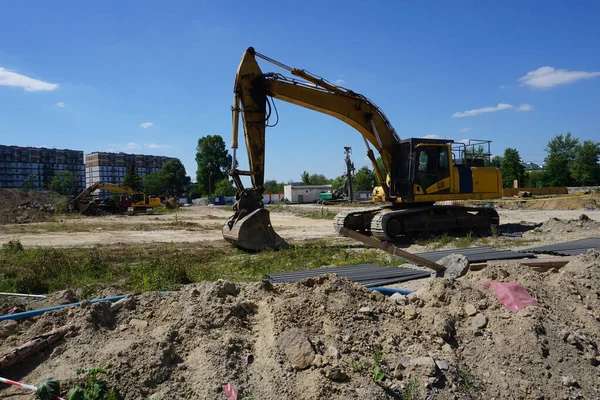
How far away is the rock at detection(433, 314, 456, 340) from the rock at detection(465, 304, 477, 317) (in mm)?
288

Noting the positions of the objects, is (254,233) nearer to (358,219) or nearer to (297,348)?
(358,219)

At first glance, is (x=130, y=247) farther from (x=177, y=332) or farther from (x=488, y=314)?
(x=488, y=314)

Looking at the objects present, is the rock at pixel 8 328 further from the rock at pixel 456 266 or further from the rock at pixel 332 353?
the rock at pixel 456 266

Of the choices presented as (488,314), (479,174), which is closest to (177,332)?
(488,314)

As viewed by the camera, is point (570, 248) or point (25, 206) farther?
point (25, 206)

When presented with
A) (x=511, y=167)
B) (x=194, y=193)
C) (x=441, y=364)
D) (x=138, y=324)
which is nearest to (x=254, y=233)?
(x=138, y=324)

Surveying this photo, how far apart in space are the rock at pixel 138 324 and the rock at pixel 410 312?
8.74ft

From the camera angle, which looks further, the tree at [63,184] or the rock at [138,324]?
the tree at [63,184]

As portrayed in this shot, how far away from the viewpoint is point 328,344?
4.02m

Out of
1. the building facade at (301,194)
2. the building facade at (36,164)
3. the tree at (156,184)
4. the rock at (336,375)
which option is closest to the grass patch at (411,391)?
the rock at (336,375)

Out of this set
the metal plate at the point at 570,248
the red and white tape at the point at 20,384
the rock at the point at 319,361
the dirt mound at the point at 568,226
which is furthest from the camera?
the dirt mound at the point at 568,226

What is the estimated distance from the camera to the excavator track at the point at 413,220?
13.1 m

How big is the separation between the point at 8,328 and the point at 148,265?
15.1ft

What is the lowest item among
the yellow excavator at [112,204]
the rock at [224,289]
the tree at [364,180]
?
the rock at [224,289]
